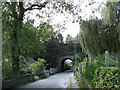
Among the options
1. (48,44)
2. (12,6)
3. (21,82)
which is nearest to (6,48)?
(12,6)

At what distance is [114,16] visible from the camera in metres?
12.3

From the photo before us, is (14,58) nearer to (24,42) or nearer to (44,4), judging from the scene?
(24,42)

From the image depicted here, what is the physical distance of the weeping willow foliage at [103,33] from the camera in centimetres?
1242

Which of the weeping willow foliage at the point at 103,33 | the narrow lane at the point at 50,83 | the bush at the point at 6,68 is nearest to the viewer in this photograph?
the bush at the point at 6,68

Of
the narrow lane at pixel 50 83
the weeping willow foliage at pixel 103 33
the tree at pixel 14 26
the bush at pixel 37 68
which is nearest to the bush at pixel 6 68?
the tree at pixel 14 26

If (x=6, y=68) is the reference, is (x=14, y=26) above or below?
above

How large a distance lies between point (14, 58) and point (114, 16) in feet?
25.2

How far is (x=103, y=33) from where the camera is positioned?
14656 mm

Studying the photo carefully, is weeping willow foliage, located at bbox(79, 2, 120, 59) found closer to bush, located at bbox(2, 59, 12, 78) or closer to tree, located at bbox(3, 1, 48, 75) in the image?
tree, located at bbox(3, 1, 48, 75)

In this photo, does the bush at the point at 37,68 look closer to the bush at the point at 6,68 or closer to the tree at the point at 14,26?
the bush at the point at 6,68

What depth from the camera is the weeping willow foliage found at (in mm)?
12422

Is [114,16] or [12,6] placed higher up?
[12,6]

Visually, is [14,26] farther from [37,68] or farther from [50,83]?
[37,68]

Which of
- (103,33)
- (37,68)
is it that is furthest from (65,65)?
(103,33)
